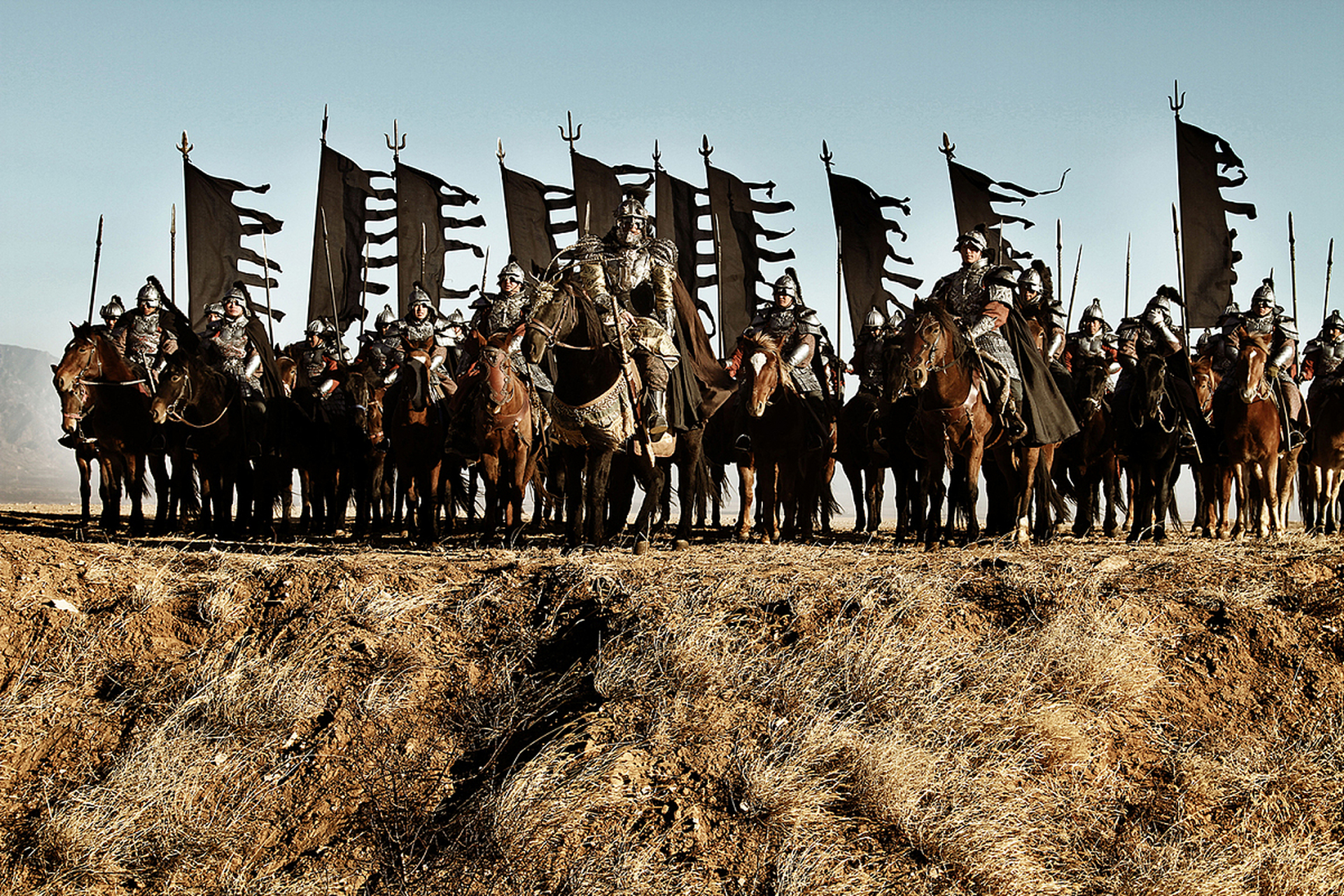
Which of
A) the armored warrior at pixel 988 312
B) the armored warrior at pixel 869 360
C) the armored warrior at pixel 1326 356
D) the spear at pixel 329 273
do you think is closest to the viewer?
the armored warrior at pixel 988 312

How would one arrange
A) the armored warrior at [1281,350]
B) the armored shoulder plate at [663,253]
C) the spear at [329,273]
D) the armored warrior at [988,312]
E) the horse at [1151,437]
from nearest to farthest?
the armored warrior at [988,312]
the armored shoulder plate at [663,253]
the horse at [1151,437]
the armored warrior at [1281,350]
the spear at [329,273]

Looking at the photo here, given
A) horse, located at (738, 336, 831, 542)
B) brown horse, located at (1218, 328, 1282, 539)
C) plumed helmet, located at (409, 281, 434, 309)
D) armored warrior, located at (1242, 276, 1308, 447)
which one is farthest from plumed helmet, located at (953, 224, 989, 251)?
plumed helmet, located at (409, 281, 434, 309)

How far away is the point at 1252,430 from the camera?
43.3 feet

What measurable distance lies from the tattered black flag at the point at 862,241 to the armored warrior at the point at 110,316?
30.3ft

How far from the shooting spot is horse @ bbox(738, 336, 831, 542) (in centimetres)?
1316

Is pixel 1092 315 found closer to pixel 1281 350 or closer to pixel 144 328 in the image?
pixel 1281 350

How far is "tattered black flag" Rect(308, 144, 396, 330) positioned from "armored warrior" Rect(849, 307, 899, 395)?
812 cm

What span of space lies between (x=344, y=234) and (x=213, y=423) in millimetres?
6544

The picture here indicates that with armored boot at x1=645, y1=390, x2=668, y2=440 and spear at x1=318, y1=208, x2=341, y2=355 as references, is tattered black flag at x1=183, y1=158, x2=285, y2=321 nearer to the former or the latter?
spear at x1=318, y1=208, x2=341, y2=355

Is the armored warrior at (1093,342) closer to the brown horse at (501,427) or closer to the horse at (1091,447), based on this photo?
the horse at (1091,447)

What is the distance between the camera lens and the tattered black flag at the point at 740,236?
736 inches

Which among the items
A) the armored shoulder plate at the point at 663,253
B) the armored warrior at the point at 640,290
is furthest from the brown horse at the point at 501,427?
the armored shoulder plate at the point at 663,253

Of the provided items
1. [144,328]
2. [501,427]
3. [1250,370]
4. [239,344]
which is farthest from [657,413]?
[144,328]

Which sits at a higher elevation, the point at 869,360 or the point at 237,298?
the point at 237,298
